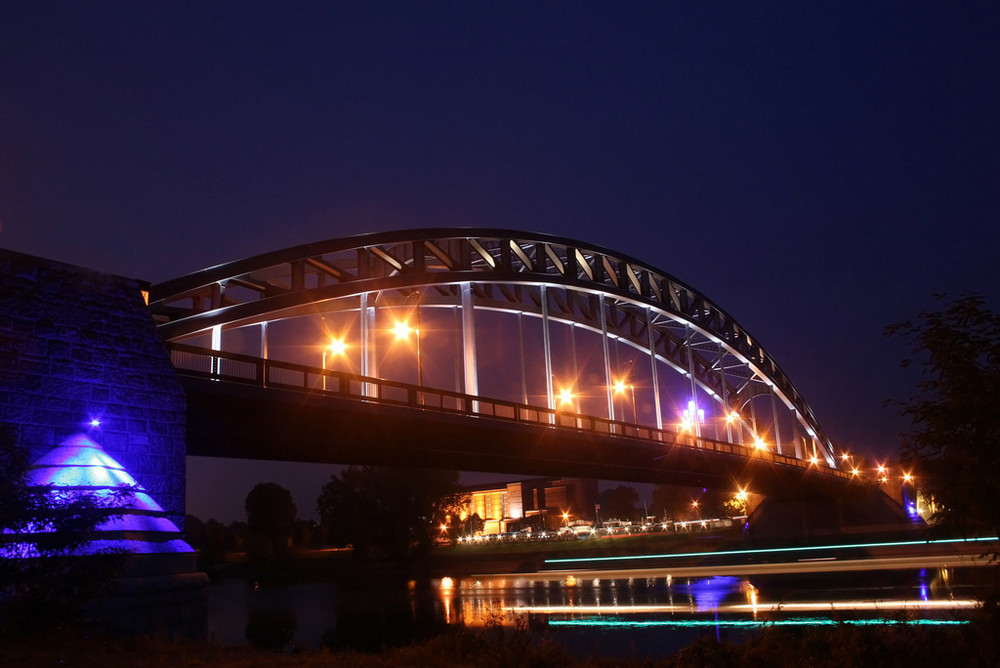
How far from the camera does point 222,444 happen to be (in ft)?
99.0

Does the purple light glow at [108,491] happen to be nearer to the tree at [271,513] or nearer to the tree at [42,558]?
the tree at [42,558]

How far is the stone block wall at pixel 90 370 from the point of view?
1708cm

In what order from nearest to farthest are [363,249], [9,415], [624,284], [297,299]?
[9,415]
[297,299]
[363,249]
[624,284]

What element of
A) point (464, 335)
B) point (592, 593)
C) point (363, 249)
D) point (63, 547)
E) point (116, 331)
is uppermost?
point (363, 249)

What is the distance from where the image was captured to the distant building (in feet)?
551

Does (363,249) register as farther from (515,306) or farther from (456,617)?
(456,617)

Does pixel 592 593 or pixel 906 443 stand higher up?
pixel 906 443

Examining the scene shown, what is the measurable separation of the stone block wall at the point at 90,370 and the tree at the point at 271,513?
91.6 metres

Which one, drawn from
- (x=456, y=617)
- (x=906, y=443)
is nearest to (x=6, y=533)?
(x=456, y=617)

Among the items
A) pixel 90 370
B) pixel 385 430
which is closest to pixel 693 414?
pixel 385 430

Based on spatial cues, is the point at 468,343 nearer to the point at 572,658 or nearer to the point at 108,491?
the point at 108,491

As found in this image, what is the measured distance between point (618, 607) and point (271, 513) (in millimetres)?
98553

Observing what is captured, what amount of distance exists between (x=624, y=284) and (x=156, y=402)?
134 ft

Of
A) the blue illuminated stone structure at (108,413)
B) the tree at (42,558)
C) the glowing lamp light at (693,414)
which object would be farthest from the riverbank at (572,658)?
the glowing lamp light at (693,414)
